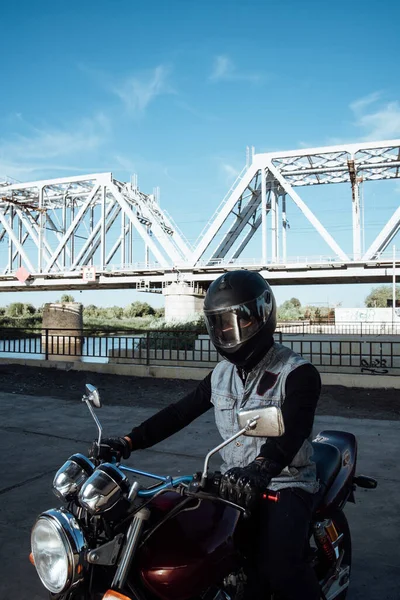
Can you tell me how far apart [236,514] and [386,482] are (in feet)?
11.4

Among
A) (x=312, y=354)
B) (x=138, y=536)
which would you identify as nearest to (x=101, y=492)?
(x=138, y=536)

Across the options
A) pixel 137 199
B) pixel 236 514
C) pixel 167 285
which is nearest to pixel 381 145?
pixel 167 285

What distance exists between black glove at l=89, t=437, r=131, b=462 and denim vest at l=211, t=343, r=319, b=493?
436 millimetres

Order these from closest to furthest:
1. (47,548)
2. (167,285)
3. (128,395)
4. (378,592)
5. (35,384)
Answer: (47,548), (378,592), (128,395), (35,384), (167,285)

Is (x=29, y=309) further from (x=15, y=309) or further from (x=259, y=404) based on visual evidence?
(x=259, y=404)

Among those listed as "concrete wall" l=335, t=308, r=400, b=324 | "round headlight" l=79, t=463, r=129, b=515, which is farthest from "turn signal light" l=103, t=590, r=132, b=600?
"concrete wall" l=335, t=308, r=400, b=324

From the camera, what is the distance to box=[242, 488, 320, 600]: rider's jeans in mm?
1912

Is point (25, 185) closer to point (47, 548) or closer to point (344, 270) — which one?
point (344, 270)

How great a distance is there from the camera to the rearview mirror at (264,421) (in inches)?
63.9

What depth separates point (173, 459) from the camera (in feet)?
18.0

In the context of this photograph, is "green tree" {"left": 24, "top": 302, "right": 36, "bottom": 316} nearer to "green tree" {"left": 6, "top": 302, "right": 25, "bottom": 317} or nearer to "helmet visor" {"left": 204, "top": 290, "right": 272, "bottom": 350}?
"green tree" {"left": 6, "top": 302, "right": 25, "bottom": 317}

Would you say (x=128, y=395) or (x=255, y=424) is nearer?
(x=255, y=424)

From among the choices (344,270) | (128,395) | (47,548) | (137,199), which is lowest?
(128,395)

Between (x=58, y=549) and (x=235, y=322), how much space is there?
1061 mm
